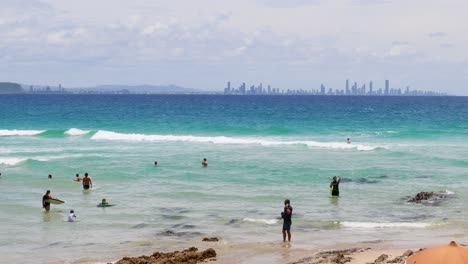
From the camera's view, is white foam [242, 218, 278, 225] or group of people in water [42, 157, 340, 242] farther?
white foam [242, 218, 278, 225]

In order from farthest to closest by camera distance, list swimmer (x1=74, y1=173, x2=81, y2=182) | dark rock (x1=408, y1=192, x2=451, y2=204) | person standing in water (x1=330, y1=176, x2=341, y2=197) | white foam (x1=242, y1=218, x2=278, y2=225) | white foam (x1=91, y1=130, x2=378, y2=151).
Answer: white foam (x1=91, y1=130, x2=378, y2=151), swimmer (x1=74, y1=173, x2=81, y2=182), person standing in water (x1=330, y1=176, x2=341, y2=197), dark rock (x1=408, y1=192, x2=451, y2=204), white foam (x1=242, y1=218, x2=278, y2=225)

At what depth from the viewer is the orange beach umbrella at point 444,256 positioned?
12891 mm

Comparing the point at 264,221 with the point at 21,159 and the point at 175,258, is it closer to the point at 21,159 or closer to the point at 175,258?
the point at 175,258

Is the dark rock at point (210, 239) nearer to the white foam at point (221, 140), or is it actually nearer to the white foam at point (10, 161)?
the white foam at point (10, 161)

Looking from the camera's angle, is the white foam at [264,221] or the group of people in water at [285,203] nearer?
the group of people in water at [285,203]

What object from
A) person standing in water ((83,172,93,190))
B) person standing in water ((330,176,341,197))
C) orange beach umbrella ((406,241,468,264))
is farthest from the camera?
person standing in water ((83,172,93,190))

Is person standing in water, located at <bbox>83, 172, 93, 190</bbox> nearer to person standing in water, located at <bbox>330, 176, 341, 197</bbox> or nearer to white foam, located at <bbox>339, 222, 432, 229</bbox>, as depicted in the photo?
person standing in water, located at <bbox>330, 176, 341, 197</bbox>

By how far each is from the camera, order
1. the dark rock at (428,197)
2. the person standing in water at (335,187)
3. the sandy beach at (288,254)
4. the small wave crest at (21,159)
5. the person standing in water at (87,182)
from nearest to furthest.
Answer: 1. the sandy beach at (288,254)
2. the dark rock at (428,197)
3. the person standing in water at (335,187)
4. the person standing in water at (87,182)
5. the small wave crest at (21,159)

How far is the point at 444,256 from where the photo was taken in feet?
42.5

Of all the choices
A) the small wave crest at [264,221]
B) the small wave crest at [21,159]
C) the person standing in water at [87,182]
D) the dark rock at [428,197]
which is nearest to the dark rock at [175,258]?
the small wave crest at [264,221]

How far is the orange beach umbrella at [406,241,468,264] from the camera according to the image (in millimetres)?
12891

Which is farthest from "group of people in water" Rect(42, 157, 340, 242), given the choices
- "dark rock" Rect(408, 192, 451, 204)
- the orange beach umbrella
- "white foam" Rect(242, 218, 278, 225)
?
the orange beach umbrella

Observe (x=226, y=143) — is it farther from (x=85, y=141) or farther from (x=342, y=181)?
(x=342, y=181)

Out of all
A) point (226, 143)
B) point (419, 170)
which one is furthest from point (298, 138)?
point (419, 170)
